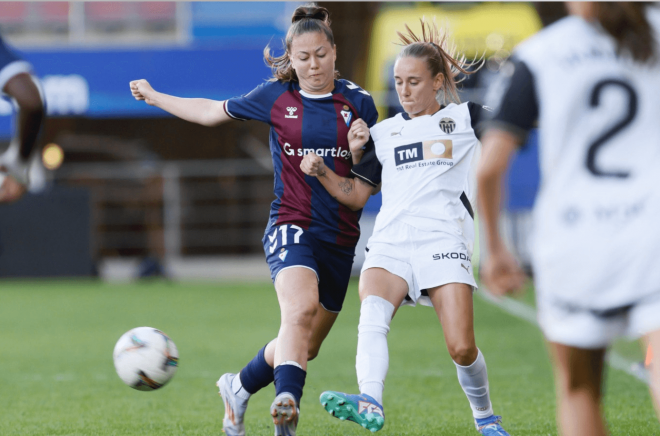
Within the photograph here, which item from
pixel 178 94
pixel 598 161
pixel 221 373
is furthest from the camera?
pixel 178 94

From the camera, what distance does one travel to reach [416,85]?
461 centimetres

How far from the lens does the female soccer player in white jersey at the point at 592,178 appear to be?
2.60 meters

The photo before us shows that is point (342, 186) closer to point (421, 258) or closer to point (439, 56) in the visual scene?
point (421, 258)

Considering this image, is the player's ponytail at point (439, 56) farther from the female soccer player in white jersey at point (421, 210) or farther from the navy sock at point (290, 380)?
the navy sock at point (290, 380)

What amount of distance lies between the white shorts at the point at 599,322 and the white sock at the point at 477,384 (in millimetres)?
1858

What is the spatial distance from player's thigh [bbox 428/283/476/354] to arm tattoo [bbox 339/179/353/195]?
645mm

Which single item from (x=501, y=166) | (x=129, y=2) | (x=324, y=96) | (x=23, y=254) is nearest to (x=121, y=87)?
(x=23, y=254)

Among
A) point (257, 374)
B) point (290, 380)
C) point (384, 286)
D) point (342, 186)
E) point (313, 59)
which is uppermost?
point (313, 59)

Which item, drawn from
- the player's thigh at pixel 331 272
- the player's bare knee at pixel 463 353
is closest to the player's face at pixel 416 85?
the player's thigh at pixel 331 272

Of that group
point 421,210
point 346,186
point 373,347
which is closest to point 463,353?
point 373,347

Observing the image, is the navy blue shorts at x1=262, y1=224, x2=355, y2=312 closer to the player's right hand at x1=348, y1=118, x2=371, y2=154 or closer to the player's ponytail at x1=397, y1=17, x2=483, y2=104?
the player's right hand at x1=348, y1=118, x2=371, y2=154

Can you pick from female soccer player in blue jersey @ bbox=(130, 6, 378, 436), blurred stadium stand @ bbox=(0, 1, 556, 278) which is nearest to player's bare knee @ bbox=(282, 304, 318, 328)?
female soccer player in blue jersey @ bbox=(130, 6, 378, 436)

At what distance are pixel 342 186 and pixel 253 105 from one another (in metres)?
0.65

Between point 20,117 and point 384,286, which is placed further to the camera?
point 384,286
